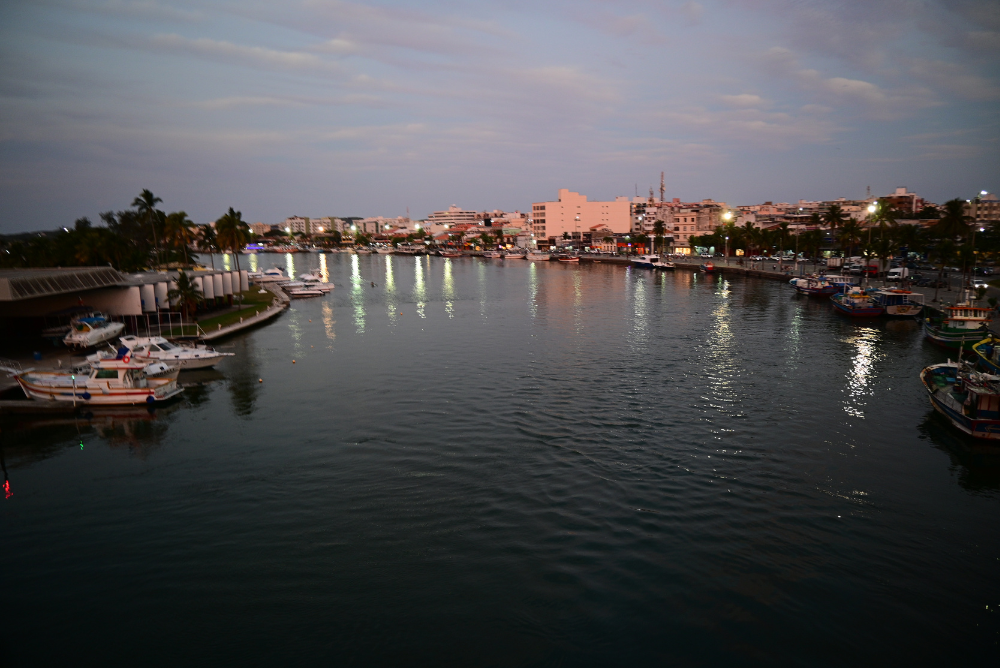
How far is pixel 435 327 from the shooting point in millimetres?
52719

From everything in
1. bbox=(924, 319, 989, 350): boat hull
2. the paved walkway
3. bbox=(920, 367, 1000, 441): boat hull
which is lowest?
bbox=(920, 367, 1000, 441): boat hull

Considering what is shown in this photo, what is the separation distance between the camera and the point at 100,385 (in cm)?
2798

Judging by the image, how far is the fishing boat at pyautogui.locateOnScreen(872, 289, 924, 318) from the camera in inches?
2084

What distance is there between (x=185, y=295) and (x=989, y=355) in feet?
179

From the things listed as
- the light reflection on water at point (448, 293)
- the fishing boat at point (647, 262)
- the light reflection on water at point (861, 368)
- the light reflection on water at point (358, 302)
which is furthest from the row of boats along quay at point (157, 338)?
the fishing boat at point (647, 262)

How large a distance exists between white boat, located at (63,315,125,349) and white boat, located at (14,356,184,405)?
6.61 m

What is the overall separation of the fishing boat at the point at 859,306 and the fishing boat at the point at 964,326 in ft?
47.5

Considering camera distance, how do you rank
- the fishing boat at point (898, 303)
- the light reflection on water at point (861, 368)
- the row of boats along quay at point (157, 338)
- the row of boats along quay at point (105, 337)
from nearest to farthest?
the row of boats along quay at point (157, 338), the row of boats along quay at point (105, 337), the light reflection on water at point (861, 368), the fishing boat at point (898, 303)

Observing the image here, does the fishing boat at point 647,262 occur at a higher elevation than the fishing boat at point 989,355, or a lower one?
higher

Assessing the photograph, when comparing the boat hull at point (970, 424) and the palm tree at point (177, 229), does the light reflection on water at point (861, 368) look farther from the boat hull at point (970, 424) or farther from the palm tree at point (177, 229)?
the palm tree at point (177, 229)

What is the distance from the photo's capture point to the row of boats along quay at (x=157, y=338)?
86.0ft

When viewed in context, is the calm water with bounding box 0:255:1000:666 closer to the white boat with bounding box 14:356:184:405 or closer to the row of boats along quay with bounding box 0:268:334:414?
the white boat with bounding box 14:356:184:405

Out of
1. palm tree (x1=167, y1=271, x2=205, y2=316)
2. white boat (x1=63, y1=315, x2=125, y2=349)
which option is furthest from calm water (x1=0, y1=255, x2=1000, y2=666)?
palm tree (x1=167, y1=271, x2=205, y2=316)

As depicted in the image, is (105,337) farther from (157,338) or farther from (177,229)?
(177,229)
